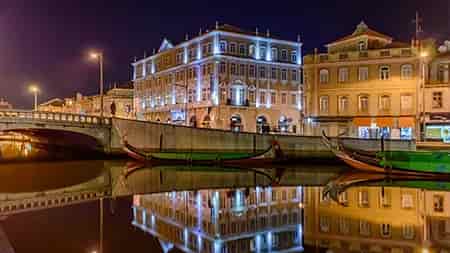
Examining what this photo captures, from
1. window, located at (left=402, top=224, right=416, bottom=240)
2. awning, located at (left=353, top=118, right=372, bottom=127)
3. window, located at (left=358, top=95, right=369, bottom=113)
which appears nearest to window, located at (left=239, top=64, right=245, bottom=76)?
window, located at (left=358, top=95, right=369, bottom=113)

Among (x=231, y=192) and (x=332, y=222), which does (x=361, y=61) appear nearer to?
(x=231, y=192)

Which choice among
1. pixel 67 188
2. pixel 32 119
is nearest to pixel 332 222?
pixel 67 188

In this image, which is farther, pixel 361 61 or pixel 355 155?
pixel 361 61

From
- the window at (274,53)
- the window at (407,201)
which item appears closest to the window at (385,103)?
the window at (274,53)

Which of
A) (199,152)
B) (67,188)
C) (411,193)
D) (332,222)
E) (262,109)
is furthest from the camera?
(262,109)

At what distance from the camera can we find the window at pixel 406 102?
39.2 metres

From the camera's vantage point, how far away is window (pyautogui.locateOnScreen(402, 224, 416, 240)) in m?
13.0

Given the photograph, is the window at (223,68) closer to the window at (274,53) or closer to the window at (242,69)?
the window at (242,69)

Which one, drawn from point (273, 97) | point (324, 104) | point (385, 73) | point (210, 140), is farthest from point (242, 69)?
point (385, 73)

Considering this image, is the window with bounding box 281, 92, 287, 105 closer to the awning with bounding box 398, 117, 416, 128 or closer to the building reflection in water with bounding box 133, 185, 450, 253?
the awning with bounding box 398, 117, 416, 128

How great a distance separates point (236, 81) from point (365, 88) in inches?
674

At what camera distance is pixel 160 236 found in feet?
42.7

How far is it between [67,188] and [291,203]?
40.3ft

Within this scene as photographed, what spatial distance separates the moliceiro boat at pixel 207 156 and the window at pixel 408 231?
22849 millimetres
